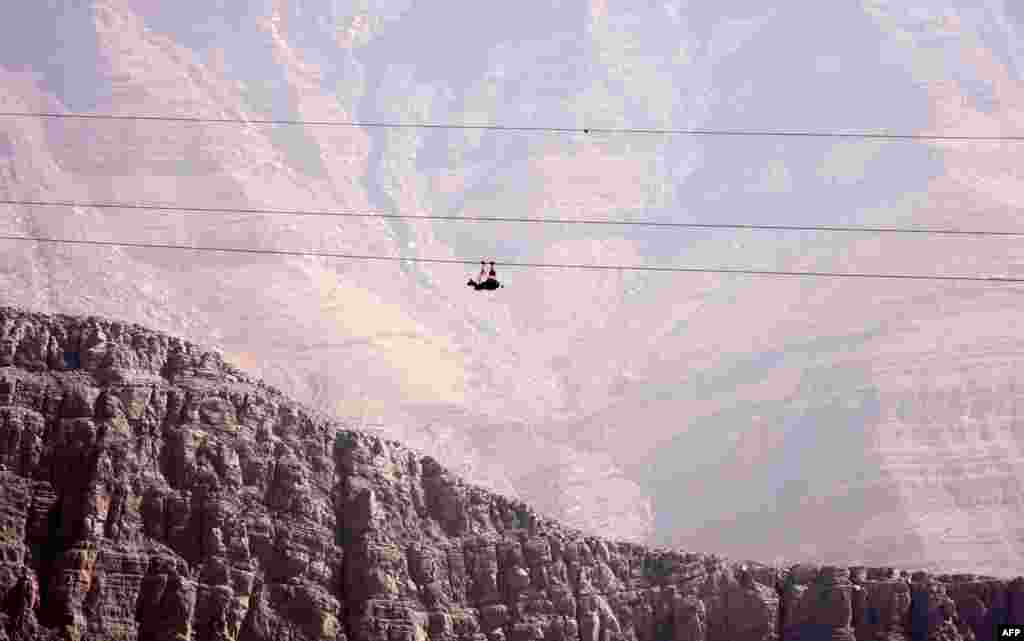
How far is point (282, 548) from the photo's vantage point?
375 feet

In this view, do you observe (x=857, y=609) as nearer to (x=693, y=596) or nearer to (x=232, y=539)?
(x=693, y=596)

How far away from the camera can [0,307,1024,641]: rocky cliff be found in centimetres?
10988

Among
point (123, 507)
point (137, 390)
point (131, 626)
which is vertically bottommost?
point (131, 626)

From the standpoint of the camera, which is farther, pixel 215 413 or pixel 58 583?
pixel 215 413

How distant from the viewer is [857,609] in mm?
120062

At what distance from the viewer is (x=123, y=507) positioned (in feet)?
368

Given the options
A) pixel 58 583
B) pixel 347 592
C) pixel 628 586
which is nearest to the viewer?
pixel 58 583

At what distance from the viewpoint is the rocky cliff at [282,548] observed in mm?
109875

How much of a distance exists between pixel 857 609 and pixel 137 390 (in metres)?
43.2

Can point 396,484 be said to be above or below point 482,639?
above

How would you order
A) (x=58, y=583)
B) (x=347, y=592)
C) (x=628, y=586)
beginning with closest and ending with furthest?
(x=58, y=583) → (x=347, y=592) → (x=628, y=586)

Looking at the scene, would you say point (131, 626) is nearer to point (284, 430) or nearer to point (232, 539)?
point (232, 539)

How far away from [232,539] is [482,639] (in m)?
15.0

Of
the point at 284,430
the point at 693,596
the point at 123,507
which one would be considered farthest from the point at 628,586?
the point at 123,507
